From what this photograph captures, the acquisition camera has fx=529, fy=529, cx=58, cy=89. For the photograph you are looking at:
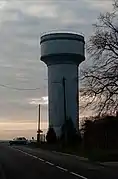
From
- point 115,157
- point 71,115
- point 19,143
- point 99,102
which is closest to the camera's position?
point 115,157

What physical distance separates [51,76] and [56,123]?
7.58m

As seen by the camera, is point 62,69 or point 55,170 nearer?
point 55,170

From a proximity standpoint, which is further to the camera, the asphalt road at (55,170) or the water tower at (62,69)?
the water tower at (62,69)

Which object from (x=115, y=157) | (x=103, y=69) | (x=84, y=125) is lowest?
(x=115, y=157)

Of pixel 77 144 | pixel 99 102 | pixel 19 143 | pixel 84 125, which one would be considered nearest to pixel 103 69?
pixel 99 102

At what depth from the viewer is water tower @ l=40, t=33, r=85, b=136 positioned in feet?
266

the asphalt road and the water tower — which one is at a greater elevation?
the water tower

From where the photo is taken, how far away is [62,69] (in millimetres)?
81438

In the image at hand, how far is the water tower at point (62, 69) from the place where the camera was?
81188 millimetres

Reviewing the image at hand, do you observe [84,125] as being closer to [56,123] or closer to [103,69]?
[103,69]

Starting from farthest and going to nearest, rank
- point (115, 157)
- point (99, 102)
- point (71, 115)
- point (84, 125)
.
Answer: point (71, 115) < point (84, 125) < point (99, 102) < point (115, 157)

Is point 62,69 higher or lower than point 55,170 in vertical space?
higher

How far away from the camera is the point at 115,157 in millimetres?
37219

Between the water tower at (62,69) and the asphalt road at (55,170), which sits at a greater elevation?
the water tower at (62,69)
